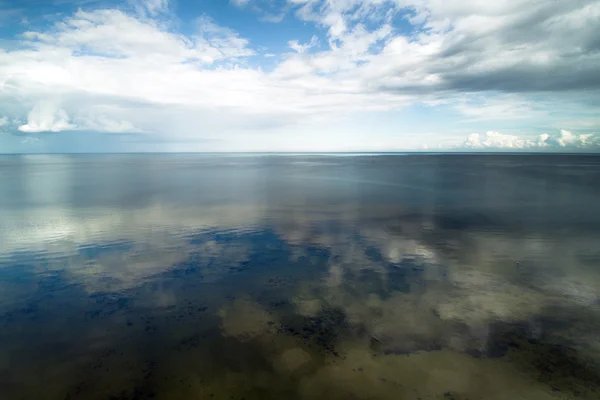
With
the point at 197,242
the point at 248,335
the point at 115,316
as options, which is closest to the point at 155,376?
the point at 248,335

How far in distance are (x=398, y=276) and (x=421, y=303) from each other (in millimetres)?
3003

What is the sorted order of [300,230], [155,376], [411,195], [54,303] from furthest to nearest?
[411,195] < [300,230] < [54,303] < [155,376]

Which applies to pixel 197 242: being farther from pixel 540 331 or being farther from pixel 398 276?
pixel 540 331

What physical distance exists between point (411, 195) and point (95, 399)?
44712 millimetres

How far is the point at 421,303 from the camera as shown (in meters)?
13.9

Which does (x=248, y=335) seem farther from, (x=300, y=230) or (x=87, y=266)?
(x=300, y=230)

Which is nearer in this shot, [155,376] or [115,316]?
[155,376]

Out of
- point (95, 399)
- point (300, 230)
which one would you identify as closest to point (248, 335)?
point (95, 399)

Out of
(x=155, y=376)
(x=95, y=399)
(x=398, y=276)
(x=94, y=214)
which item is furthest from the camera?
(x=94, y=214)

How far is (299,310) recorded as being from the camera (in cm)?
1347

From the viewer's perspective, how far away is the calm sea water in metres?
9.48

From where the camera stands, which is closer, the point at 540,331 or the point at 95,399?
the point at 95,399

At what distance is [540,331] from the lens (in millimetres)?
11906

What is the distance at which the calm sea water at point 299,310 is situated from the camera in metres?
9.48
